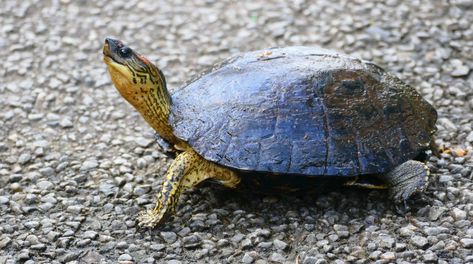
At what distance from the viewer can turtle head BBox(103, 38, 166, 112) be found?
15.4 feet

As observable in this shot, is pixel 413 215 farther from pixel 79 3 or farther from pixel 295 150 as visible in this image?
pixel 79 3

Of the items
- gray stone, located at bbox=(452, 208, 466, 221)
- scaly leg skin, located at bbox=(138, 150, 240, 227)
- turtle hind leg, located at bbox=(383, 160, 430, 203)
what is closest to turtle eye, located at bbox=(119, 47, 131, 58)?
scaly leg skin, located at bbox=(138, 150, 240, 227)

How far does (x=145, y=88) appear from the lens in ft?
15.7

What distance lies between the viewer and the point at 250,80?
4797 mm

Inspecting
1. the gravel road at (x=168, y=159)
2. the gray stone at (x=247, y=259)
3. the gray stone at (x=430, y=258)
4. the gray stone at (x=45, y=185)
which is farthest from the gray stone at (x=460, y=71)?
the gray stone at (x=45, y=185)

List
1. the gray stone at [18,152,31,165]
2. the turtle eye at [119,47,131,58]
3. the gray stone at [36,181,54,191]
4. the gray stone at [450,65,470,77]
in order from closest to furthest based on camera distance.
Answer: the turtle eye at [119,47,131,58] → the gray stone at [36,181,54,191] → the gray stone at [18,152,31,165] → the gray stone at [450,65,470,77]

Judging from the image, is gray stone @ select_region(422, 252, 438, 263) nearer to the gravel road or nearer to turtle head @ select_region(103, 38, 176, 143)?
the gravel road

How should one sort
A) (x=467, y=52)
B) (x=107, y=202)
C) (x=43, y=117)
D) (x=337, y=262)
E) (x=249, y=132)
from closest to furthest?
(x=337, y=262), (x=249, y=132), (x=107, y=202), (x=43, y=117), (x=467, y=52)

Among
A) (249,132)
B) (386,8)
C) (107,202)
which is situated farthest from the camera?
(386,8)

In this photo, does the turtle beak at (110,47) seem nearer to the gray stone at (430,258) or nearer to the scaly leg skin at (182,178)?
the scaly leg skin at (182,178)

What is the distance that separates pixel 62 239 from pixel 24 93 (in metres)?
2.41

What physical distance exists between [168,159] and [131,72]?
98 centimetres

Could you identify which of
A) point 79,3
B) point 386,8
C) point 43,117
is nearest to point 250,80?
point 43,117

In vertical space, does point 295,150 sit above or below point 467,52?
above
